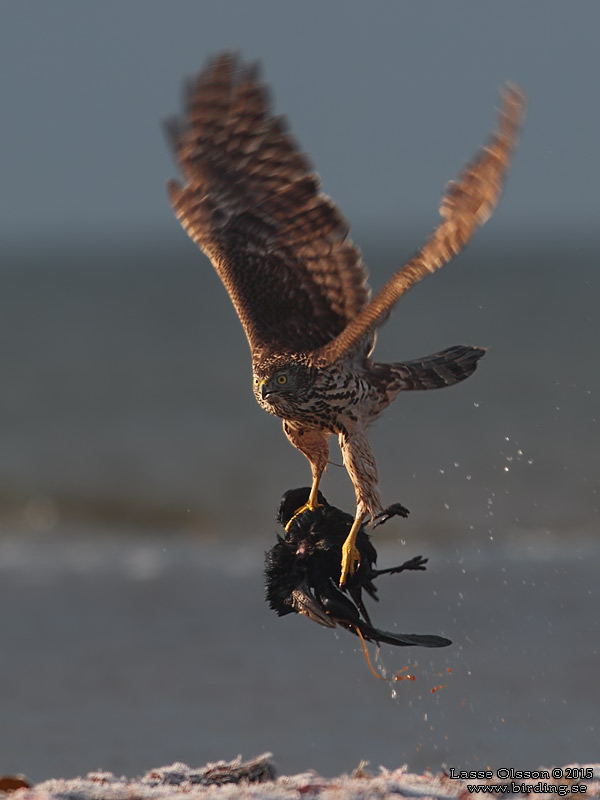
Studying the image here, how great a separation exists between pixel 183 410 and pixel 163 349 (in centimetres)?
1702

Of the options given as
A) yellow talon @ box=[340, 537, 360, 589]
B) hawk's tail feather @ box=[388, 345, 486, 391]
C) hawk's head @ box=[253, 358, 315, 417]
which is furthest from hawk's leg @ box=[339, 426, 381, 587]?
hawk's tail feather @ box=[388, 345, 486, 391]

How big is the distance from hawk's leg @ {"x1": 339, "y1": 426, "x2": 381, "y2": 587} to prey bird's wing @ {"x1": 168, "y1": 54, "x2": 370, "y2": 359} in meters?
0.87

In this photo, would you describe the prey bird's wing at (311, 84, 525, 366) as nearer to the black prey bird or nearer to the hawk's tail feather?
the hawk's tail feather

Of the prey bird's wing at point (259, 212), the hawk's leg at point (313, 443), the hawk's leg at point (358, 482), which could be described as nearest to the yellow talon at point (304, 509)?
the hawk's leg at point (313, 443)

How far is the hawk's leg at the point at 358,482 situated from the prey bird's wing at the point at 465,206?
64cm

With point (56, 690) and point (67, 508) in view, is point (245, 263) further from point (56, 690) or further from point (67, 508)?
point (67, 508)

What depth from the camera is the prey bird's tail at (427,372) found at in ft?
21.0

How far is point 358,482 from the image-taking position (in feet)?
19.6

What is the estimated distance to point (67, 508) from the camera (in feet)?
56.2

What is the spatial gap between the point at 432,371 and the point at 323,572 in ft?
3.81

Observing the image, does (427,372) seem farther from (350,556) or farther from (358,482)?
(350,556)

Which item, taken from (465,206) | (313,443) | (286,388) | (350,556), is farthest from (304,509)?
(465,206)

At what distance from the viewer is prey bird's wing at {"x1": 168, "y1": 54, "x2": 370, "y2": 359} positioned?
6941 mm

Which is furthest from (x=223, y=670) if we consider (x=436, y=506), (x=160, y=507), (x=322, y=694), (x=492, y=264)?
(x=492, y=264)
